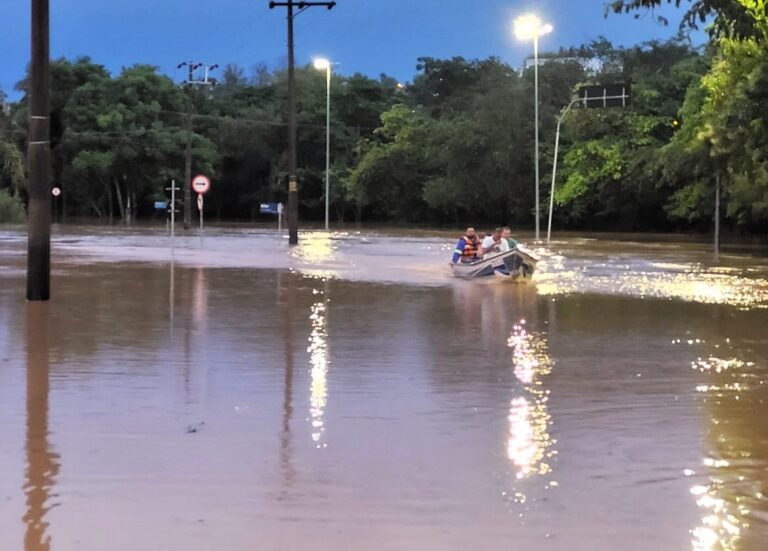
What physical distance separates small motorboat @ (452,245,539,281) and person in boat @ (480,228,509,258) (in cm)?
31

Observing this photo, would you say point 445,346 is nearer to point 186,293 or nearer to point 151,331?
point 151,331

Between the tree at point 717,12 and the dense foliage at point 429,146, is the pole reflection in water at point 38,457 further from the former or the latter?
the dense foliage at point 429,146

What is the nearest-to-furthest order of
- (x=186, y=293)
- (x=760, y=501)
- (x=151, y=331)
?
(x=760, y=501), (x=151, y=331), (x=186, y=293)

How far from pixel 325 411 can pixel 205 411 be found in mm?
1030

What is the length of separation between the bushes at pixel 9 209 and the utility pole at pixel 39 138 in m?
55.6

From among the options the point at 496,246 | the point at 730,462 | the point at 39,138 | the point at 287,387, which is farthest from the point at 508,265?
the point at 730,462

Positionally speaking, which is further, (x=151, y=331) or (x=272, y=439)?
(x=151, y=331)

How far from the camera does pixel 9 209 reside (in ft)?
224

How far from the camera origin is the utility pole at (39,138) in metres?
15.3

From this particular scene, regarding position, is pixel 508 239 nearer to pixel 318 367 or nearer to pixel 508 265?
pixel 508 265

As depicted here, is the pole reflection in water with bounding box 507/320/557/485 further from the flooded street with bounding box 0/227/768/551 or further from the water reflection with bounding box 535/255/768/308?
the water reflection with bounding box 535/255/768/308

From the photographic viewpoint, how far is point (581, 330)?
1418 centimetres

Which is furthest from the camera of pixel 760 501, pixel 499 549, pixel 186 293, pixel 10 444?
pixel 186 293

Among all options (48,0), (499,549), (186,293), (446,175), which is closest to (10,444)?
(499,549)
